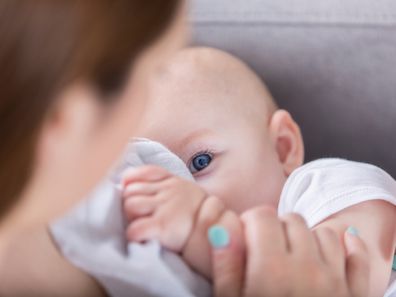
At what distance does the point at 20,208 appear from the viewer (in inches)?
20.1

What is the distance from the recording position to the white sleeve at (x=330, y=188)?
0.85 metres

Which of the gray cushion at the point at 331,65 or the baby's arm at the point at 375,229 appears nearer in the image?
the baby's arm at the point at 375,229

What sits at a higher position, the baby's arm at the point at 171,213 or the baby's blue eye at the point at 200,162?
the baby's arm at the point at 171,213

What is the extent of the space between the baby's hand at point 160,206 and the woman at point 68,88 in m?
0.11

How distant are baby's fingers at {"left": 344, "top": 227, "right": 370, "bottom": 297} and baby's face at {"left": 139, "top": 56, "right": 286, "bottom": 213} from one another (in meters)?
0.22

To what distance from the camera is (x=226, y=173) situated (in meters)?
0.95

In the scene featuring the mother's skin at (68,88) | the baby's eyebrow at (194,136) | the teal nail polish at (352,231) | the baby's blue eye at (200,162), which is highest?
the mother's skin at (68,88)

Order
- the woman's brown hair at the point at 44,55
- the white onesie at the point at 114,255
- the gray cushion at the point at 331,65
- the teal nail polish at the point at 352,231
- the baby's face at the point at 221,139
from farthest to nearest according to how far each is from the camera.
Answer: the gray cushion at the point at 331,65 → the baby's face at the point at 221,139 → the teal nail polish at the point at 352,231 → the white onesie at the point at 114,255 → the woman's brown hair at the point at 44,55

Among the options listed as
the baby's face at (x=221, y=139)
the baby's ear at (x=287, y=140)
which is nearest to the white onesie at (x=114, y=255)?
the baby's face at (x=221, y=139)

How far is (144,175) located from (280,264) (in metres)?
0.15

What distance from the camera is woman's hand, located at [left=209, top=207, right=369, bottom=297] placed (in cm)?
64

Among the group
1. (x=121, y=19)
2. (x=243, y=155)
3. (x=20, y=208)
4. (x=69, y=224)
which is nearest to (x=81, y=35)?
(x=121, y=19)

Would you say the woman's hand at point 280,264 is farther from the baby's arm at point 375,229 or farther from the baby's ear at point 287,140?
the baby's ear at point 287,140

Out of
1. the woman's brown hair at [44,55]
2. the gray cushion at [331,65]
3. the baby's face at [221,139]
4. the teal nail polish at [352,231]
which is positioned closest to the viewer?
the woman's brown hair at [44,55]
